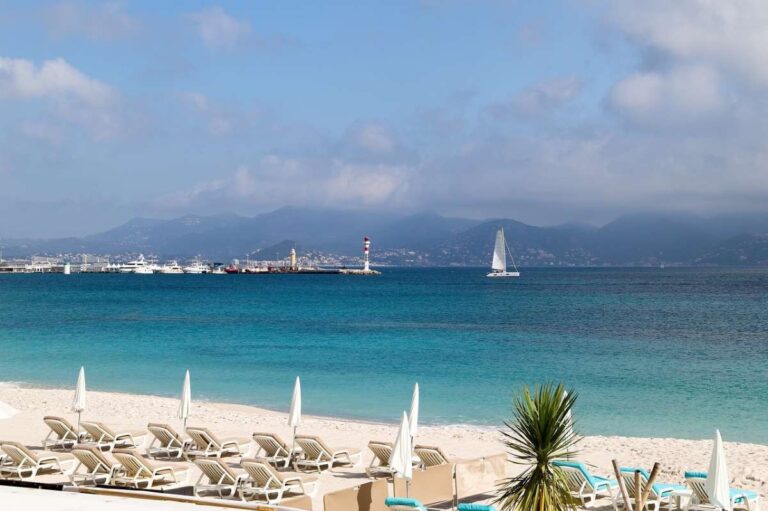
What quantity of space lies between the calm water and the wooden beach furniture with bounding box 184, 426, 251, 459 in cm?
682

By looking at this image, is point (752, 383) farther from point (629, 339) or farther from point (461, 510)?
point (461, 510)

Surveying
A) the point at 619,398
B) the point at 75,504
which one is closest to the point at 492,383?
the point at 619,398

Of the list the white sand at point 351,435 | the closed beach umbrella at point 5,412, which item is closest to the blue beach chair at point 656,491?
the white sand at point 351,435

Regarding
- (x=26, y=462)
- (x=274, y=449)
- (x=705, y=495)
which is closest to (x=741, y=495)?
(x=705, y=495)

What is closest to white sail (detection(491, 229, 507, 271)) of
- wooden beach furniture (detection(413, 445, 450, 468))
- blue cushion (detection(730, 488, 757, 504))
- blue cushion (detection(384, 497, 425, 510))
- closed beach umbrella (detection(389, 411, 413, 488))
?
wooden beach furniture (detection(413, 445, 450, 468))

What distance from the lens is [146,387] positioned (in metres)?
25.7

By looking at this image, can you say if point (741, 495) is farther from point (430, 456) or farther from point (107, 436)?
point (107, 436)

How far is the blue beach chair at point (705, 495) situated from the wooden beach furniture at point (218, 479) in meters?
5.63

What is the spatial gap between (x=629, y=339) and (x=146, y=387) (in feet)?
75.3

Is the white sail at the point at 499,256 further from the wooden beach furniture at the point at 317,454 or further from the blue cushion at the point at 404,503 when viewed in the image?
the blue cushion at the point at 404,503

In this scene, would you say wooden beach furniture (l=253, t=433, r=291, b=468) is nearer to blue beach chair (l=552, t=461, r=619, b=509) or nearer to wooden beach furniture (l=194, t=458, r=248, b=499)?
wooden beach furniture (l=194, t=458, r=248, b=499)

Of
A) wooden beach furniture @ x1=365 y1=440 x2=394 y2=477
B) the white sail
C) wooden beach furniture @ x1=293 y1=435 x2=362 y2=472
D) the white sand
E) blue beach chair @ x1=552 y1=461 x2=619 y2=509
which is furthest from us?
the white sail

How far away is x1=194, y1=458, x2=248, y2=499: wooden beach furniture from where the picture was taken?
1090 centimetres

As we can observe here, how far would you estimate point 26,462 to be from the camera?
12016mm
